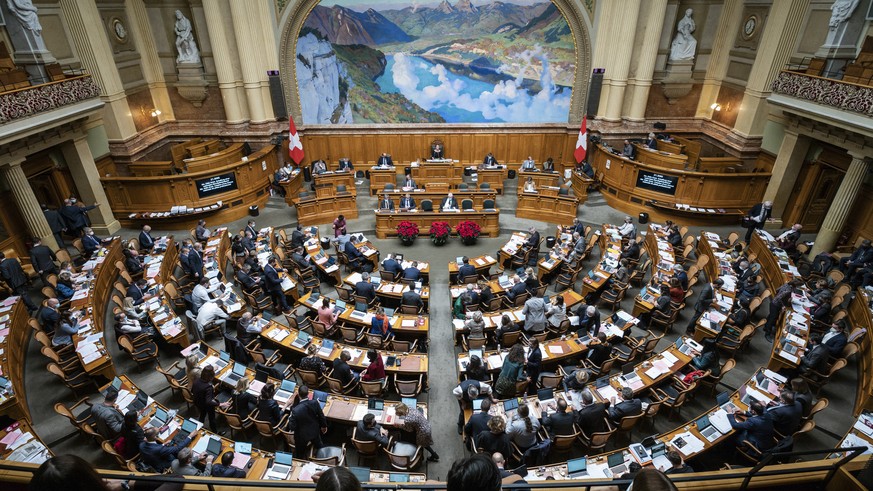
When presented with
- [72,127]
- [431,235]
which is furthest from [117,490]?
[72,127]

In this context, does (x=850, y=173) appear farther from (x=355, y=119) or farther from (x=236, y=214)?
(x=236, y=214)

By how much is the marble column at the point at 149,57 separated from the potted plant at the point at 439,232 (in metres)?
13.4

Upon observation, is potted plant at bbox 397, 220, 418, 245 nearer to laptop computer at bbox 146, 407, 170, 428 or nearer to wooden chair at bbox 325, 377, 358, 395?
wooden chair at bbox 325, 377, 358, 395

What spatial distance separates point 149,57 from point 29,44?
5811 mm

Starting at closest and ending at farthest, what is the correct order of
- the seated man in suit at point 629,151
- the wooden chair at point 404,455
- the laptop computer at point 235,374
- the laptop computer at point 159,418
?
the wooden chair at point 404,455 → the laptop computer at point 159,418 → the laptop computer at point 235,374 → the seated man in suit at point 629,151

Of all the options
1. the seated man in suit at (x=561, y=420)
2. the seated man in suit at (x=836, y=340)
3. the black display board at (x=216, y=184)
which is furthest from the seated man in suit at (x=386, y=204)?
the seated man in suit at (x=836, y=340)

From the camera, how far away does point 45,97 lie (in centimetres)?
1231

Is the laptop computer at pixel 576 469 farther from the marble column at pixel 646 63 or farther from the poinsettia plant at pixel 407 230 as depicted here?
the marble column at pixel 646 63

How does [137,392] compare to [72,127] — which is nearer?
[137,392]

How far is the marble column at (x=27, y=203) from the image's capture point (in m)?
12.1

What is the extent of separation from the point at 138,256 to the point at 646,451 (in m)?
13.6

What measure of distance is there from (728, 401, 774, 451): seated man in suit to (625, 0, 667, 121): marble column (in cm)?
1533

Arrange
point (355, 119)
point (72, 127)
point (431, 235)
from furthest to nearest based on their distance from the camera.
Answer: point (355, 119), point (431, 235), point (72, 127)

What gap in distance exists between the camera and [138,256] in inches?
500
